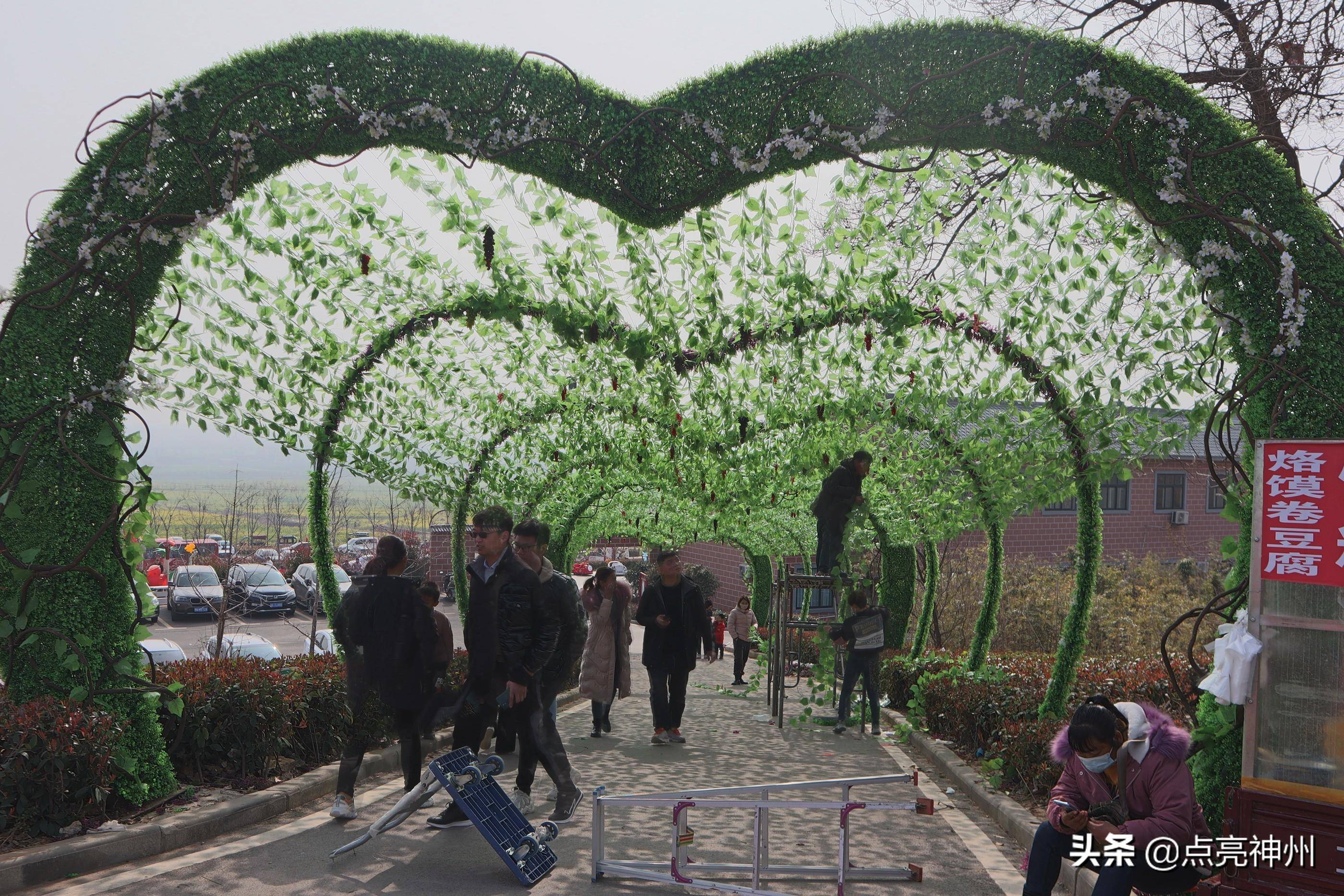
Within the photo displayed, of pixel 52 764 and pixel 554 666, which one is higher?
pixel 554 666

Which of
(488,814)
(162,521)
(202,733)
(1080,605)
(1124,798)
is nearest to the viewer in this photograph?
(1124,798)

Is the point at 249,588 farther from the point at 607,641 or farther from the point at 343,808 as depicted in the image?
the point at 343,808

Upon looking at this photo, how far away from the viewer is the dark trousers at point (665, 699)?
33.4 feet

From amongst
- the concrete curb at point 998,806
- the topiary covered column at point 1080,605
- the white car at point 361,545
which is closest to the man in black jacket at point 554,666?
the concrete curb at point 998,806

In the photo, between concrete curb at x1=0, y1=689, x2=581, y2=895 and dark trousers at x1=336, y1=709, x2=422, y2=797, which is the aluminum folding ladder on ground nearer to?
dark trousers at x1=336, y1=709, x2=422, y2=797

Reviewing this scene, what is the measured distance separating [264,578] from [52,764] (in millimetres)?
Result: 29815

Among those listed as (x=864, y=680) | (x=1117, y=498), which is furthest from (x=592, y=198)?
(x=1117, y=498)

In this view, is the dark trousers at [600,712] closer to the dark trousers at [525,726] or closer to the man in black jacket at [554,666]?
the man in black jacket at [554,666]

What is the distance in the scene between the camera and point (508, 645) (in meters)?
5.91

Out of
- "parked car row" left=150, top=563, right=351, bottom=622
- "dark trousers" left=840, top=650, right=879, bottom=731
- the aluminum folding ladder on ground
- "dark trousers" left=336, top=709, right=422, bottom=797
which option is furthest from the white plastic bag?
"parked car row" left=150, top=563, right=351, bottom=622

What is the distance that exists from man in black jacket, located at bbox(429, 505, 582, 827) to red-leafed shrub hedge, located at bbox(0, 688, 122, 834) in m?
1.82

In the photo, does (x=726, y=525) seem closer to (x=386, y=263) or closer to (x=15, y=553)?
(x=386, y=263)

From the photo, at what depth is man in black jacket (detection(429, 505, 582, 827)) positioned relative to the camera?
232 inches

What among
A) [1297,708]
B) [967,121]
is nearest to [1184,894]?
[1297,708]
